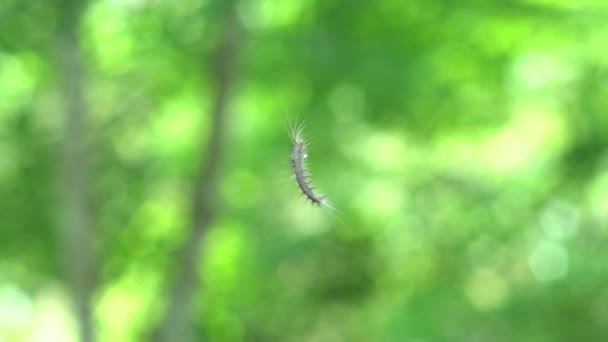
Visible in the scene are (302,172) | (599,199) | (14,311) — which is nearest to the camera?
(302,172)

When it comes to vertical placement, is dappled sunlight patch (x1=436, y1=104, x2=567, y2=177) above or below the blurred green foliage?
above

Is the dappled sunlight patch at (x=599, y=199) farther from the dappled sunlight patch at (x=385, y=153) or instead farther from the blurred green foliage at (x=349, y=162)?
the dappled sunlight patch at (x=385, y=153)

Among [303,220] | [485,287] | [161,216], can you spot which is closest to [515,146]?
[485,287]

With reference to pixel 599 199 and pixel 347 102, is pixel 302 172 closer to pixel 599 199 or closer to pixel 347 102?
pixel 347 102

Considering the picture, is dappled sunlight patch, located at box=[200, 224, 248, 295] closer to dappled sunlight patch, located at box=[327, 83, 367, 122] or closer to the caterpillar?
dappled sunlight patch, located at box=[327, 83, 367, 122]

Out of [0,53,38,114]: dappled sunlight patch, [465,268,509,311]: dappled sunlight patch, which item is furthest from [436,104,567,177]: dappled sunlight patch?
[0,53,38,114]: dappled sunlight patch
